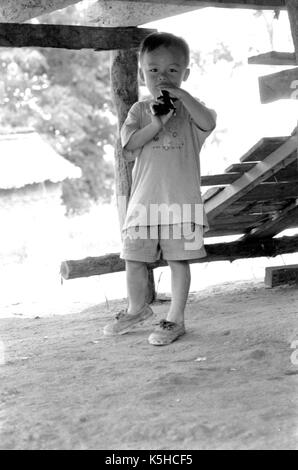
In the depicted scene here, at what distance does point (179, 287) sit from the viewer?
471cm

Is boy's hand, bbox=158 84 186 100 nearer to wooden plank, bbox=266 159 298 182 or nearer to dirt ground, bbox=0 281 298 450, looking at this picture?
dirt ground, bbox=0 281 298 450

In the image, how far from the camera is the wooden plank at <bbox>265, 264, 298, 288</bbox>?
262 inches

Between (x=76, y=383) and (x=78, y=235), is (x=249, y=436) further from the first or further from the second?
(x=78, y=235)

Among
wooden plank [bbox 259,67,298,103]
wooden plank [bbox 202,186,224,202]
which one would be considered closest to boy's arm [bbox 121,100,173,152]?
wooden plank [bbox 259,67,298,103]

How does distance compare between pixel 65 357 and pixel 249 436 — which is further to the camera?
pixel 65 357

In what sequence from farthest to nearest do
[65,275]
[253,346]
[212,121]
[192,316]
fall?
[65,275], [192,316], [212,121], [253,346]

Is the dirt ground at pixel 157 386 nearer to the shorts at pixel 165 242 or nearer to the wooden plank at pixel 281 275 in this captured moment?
the shorts at pixel 165 242

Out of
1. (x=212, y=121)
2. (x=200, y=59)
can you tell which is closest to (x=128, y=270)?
(x=212, y=121)

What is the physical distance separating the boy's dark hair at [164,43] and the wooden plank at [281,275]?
2.53 m

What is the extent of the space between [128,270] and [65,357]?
76 centimetres

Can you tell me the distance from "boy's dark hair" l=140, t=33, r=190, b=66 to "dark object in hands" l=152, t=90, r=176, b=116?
297mm

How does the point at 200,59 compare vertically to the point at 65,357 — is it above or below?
above

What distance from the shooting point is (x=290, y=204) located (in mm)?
6746

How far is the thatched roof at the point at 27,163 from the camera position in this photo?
18.0 meters
